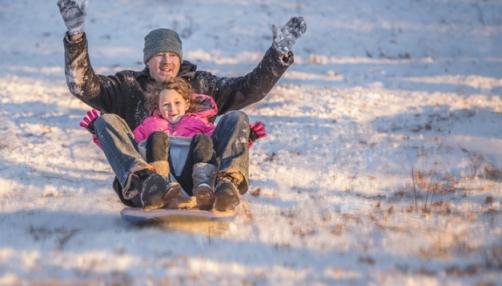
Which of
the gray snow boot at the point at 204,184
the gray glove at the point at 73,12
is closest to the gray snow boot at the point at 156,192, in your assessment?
the gray snow boot at the point at 204,184

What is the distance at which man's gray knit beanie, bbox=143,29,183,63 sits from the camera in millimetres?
5238

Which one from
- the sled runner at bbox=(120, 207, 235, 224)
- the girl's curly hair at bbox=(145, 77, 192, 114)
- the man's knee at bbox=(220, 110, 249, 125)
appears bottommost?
the sled runner at bbox=(120, 207, 235, 224)

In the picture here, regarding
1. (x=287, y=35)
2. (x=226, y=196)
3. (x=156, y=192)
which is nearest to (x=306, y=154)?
(x=287, y=35)

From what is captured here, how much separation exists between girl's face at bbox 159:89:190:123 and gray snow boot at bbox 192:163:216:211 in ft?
2.32

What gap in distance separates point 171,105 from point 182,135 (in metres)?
0.25

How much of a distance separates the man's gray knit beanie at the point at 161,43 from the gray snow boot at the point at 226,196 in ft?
5.05

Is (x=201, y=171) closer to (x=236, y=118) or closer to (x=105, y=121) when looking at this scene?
(x=236, y=118)

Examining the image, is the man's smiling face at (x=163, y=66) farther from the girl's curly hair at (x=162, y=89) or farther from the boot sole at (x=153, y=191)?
the boot sole at (x=153, y=191)

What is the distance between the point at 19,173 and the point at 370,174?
3290 mm

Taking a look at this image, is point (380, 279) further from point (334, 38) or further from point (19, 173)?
point (334, 38)

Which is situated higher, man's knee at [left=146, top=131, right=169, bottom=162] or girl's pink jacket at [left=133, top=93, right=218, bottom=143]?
girl's pink jacket at [left=133, top=93, right=218, bottom=143]

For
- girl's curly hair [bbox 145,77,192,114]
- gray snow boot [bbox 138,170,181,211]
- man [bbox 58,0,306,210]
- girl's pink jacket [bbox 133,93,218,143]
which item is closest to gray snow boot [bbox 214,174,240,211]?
man [bbox 58,0,306,210]

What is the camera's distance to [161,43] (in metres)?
5.24

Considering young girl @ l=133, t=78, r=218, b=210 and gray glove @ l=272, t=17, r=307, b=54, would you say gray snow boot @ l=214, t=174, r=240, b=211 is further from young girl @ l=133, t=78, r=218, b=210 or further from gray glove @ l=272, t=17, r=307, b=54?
gray glove @ l=272, t=17, r=307, b=54
